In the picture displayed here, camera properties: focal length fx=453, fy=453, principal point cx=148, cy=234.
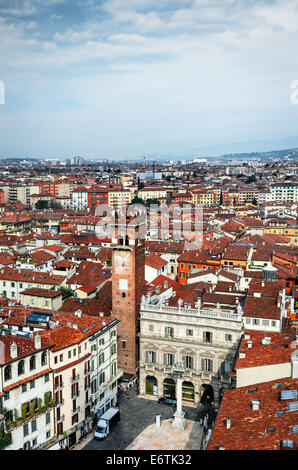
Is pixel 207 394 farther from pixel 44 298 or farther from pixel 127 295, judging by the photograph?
pixel 44 298

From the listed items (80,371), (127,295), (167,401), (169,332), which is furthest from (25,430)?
(127,295)

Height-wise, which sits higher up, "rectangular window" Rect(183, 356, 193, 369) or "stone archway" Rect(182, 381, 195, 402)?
"rectangular window" Rect(183, 356, 193, 369)

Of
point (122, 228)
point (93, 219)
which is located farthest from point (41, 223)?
point (122, 228)

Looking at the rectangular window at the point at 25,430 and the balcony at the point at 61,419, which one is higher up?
the rectangular window at the point at 25,430

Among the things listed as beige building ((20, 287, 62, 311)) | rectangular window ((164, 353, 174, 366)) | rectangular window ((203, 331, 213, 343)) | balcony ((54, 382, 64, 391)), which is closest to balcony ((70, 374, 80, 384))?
balcony ((54, 382, 64, 391))

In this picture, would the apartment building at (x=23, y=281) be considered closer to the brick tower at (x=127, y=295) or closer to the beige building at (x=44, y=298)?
the beige building at (x=44, y=298)

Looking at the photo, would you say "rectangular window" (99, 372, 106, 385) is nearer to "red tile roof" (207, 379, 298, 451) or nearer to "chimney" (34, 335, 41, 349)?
"chimney" (34, 335, 41, 349)

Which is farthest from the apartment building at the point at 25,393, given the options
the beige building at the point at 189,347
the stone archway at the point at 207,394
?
the stone archway at the point at 207,394
